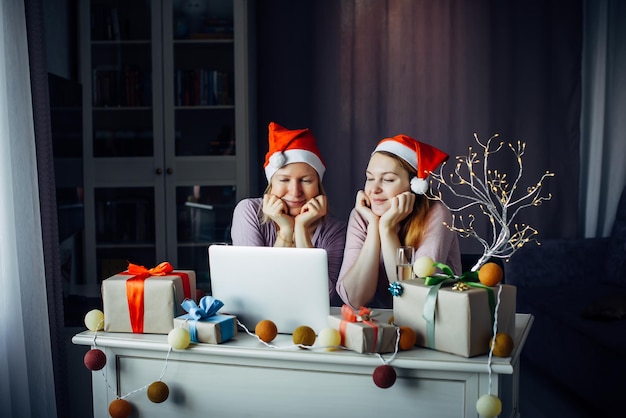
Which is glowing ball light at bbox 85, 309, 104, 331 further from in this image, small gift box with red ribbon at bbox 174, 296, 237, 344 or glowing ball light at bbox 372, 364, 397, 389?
glowing ball light at bbox 372, 364, 397, 389

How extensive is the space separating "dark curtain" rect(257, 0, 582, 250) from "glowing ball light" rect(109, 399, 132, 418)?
9.19ft

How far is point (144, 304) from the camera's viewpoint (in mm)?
1615

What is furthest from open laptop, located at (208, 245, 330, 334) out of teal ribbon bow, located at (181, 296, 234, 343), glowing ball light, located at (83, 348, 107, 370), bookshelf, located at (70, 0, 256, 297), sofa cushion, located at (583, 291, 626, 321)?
bookshelf, located at (70, 0, 256, 297)

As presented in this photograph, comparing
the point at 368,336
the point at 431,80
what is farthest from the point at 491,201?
the point at 431,80

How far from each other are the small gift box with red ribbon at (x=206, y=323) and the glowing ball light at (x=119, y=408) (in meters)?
0.22

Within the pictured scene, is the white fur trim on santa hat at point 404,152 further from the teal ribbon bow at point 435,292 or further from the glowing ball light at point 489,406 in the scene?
the glowing ball light at point 489,406

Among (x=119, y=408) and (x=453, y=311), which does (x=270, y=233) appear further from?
(x=453, y=311)

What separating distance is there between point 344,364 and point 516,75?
127 inches

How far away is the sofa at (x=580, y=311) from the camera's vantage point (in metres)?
2.68

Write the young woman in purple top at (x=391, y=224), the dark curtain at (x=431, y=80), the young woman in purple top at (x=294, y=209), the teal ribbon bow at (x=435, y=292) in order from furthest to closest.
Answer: the dark curtain at (x=431, y=80), the young woman in purple top at (x=294, y=209), the young woman in purple top at (x=391, y=224), the teal ribbon bow at (x=435, y=292)

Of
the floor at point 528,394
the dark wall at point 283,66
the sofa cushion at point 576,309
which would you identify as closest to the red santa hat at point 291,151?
the floor at point 528,394

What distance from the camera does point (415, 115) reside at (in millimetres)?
4203

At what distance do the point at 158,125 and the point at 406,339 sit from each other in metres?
2.72

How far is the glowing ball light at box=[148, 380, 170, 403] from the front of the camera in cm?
151
